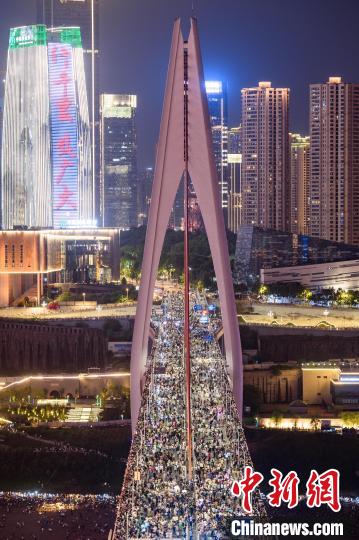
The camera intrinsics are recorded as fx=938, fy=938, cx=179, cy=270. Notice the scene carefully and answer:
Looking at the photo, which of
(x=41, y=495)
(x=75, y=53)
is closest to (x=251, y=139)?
(x=75, y=53)

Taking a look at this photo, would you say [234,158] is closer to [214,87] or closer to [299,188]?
[214,87]

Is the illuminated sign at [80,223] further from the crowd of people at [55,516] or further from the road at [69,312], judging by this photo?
the crowd of people at [55,516]

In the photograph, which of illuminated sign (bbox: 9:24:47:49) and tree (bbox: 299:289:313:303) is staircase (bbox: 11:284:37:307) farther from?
illuminated sign (bbox: 9:24:47:49)

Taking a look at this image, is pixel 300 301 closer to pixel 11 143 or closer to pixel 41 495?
pixel 11 143

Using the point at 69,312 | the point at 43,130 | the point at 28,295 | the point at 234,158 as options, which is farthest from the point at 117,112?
the point at 69,312

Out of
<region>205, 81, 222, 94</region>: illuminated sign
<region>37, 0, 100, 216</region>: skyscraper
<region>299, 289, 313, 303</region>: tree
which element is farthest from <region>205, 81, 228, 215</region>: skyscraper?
<region>299, 289, 313, 303</region>: tree

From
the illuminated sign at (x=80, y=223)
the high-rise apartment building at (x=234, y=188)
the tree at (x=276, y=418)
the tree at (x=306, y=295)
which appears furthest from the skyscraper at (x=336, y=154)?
the tree at (x=276, y=418)
